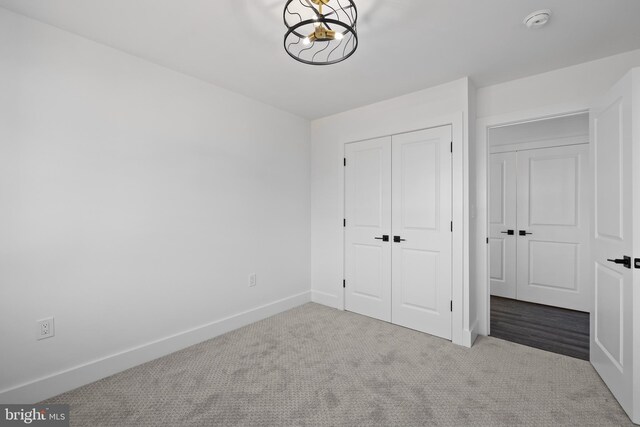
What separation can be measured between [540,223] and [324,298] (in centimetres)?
300

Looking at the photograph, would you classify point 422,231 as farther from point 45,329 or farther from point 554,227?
point 45,329

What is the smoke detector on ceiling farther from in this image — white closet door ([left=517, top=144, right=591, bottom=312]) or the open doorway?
white closet door ([left=517, top=144, right=591, bottom=312])

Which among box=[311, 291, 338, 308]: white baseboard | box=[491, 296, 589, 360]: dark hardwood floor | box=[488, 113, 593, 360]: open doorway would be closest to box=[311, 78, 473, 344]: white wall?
box=[311, 291, 338, 308]: white baseboard

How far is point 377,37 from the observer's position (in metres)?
2.08

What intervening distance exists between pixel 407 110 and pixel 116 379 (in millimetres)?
3438

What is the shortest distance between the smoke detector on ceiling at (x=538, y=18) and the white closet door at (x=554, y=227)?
2.53m

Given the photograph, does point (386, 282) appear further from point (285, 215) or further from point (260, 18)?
point (260, 18)

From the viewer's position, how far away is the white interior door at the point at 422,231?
2875mm

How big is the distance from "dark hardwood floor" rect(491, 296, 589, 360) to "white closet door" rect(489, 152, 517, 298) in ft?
0.96

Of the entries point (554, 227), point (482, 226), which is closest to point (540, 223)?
point (554, 227)

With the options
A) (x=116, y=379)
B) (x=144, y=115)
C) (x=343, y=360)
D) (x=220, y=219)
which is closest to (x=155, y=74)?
(x=144, y=115)

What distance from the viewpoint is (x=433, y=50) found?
2258 millimetres

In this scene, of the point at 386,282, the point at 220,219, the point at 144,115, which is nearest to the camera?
the point at 144,115

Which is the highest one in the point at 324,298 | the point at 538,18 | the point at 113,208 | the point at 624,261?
the point at 538,18
